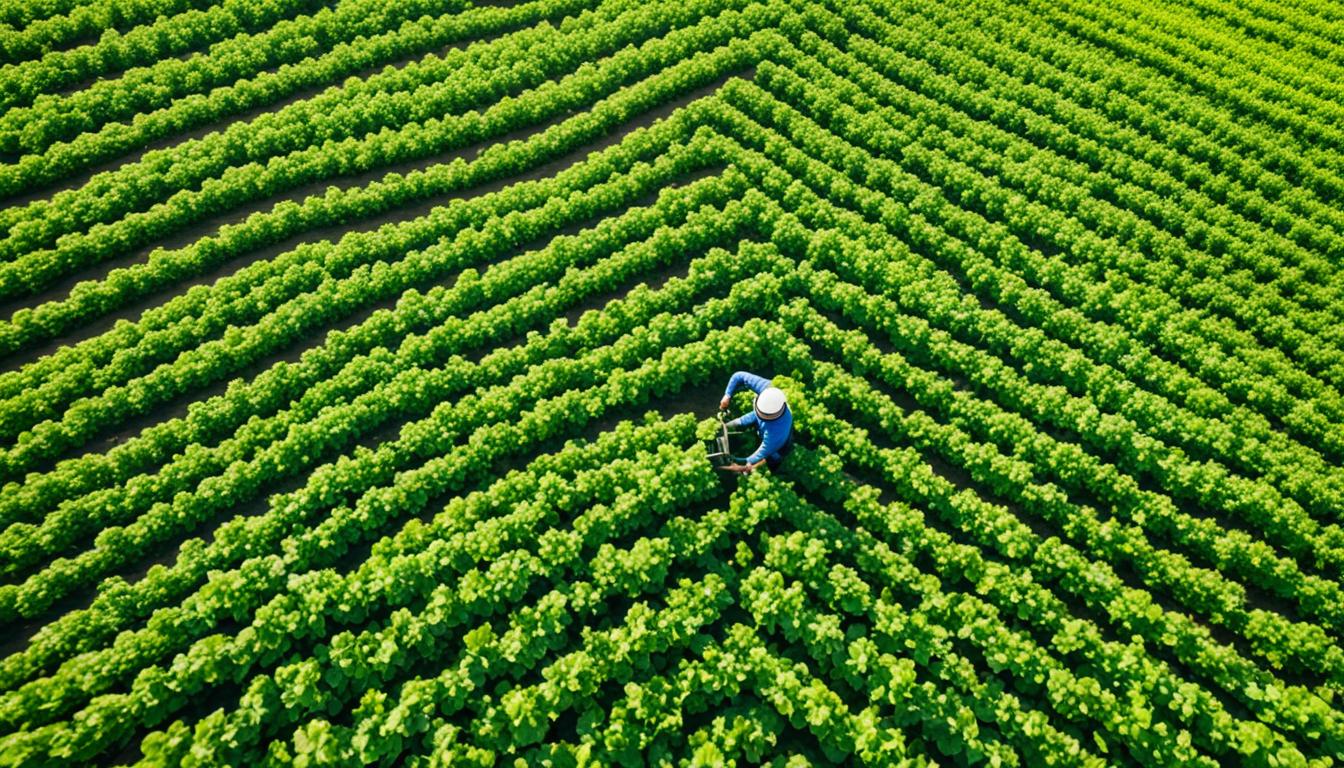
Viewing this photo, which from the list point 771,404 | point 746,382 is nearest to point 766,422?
point 771,404

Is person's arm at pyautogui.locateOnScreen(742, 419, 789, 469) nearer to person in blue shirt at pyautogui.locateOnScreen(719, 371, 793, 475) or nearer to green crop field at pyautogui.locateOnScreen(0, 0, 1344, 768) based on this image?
person in blue shirt at pyautogui.locateOnScreen(719, 371, 793, 475)

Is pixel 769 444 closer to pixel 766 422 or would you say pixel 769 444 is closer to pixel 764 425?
pixel 764 425

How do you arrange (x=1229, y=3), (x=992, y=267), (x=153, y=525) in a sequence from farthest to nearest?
(x=1229, y=3), (x=992, y=267), (x=153, y=525)

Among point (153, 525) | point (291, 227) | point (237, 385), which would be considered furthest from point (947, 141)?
point (153, 525)

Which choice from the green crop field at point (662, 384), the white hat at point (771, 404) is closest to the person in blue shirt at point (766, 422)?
the white hat at point (771, 404)

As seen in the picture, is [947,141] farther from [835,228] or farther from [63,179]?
[63,179]

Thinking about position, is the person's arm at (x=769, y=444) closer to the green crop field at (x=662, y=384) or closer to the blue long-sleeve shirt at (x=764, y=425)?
the blue long-sleeve shirt at (x=764, y=425)

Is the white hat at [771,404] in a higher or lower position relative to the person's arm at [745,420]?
higher
